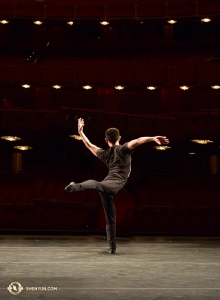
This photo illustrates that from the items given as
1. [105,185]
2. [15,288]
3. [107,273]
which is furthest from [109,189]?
[15,288]

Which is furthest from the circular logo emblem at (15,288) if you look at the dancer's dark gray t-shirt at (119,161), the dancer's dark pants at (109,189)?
the dancer's dark gray t-shirt at (119,161)

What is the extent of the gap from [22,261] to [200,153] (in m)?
4.78

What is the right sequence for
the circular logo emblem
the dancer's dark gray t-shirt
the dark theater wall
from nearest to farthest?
the circular logo emblem, the dancer's dark gray t-shirt, the dark theater wall

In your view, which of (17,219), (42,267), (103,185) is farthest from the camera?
(17,219)

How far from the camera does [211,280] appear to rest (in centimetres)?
171

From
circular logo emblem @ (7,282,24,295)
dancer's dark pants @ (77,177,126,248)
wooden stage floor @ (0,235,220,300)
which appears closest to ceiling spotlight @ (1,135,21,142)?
wooden stage floor @ (0,235,220,300)

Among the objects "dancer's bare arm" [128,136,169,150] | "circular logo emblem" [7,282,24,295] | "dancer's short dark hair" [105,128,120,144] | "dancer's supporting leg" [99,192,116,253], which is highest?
"dancer's short dark hair" [105,128,120,144]

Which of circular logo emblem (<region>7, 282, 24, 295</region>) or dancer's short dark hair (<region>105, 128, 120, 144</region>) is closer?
circular logo emblem (<region>7, 282, 24, 295</region>)

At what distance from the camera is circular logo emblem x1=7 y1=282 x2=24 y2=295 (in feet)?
4.72

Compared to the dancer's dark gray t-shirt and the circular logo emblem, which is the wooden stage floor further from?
the dancer's dark gray t-shirt

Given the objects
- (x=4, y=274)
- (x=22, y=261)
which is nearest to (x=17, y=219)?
(x=22, y=261)

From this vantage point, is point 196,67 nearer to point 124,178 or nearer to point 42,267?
point 124,178

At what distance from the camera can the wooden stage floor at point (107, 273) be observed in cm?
145

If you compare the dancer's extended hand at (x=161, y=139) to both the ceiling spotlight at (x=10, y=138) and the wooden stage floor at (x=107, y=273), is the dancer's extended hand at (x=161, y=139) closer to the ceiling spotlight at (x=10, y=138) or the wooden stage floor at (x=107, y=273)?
the wooden stage floor at (x=107, y=273)
